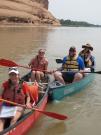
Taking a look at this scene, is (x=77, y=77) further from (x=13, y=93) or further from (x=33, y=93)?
(x=13, y=93)

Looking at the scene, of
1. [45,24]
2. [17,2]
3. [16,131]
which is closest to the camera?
[16,131]

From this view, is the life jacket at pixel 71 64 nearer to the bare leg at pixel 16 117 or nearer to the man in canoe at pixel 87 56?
the man in canoe at pixel 87 56

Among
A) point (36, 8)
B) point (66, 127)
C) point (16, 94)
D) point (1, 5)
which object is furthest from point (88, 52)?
point (36, 8)

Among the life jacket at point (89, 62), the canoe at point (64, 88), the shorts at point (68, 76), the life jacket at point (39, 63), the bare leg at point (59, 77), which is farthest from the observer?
the life jacket at point (89, 62)

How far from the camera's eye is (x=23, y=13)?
68.5 metres

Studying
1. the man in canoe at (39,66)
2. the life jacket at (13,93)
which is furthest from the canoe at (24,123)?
the man in canoe at (39,66)

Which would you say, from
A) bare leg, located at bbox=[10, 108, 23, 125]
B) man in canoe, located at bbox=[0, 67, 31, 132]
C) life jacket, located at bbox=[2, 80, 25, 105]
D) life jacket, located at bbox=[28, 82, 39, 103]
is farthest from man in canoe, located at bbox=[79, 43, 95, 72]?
bare leg, located at bbox=[10, 108, 23, 125]

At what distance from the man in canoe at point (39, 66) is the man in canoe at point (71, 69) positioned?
1.51 feet

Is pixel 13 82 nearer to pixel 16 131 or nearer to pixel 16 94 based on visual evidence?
pixel 16 94

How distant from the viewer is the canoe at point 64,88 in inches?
405

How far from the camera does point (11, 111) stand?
7.46 meters

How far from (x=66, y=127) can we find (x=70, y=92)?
8.06 ft

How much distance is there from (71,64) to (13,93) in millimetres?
4114

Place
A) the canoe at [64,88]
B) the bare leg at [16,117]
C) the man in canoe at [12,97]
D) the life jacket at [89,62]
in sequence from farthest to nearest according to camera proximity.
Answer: the life jacket at [89,62], the canoe at [64,88], the man in canoe at [12,97], the bare leg at [16,117]
